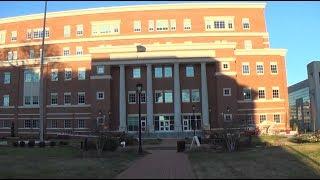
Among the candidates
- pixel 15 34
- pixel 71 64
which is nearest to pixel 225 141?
pixel 71 64

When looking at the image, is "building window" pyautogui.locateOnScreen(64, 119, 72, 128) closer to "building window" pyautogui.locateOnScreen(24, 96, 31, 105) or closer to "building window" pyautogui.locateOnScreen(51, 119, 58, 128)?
"building window" pyautogui.locateOnScreen(51, 119, 58, 128)

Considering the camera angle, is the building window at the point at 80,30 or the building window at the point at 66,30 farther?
the building window at the point at 66,30

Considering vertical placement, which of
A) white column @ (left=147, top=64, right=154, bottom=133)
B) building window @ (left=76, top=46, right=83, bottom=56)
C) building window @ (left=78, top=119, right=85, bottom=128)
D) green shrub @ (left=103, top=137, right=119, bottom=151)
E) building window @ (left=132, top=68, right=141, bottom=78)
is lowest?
green shrub @ (left=103, top=137, right=119, bottom=151)

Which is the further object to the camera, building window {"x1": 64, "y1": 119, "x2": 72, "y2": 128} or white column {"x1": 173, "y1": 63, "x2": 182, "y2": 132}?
building window {"x1": 64, "y1": 119, "x2": 72, "y2": 128}

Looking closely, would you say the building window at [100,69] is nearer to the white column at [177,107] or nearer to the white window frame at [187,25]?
the white column at [177,107]

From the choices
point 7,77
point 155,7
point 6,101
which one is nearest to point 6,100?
point 6,101

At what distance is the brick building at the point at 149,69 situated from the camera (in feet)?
247

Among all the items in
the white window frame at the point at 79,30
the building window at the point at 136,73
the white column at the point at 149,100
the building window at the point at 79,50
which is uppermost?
the white window frame at the point at 79,30

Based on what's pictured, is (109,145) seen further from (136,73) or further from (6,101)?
(6,101)

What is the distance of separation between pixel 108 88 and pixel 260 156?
170 feet

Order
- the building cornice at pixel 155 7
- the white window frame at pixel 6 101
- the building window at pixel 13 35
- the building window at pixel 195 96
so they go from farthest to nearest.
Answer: the building window at pixel 13 35
the white window frame at pixel 6 101
the building cornice at pixel 155 7
the building window at pixel 195 96

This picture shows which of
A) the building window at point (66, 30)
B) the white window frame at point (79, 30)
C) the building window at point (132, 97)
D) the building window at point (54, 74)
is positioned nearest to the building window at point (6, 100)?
the building window at point (54, 74)

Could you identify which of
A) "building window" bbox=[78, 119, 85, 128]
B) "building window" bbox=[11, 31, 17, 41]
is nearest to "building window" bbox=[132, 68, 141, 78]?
"building window" bbox=[78, 119, 85, 128]

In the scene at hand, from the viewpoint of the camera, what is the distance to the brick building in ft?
247
